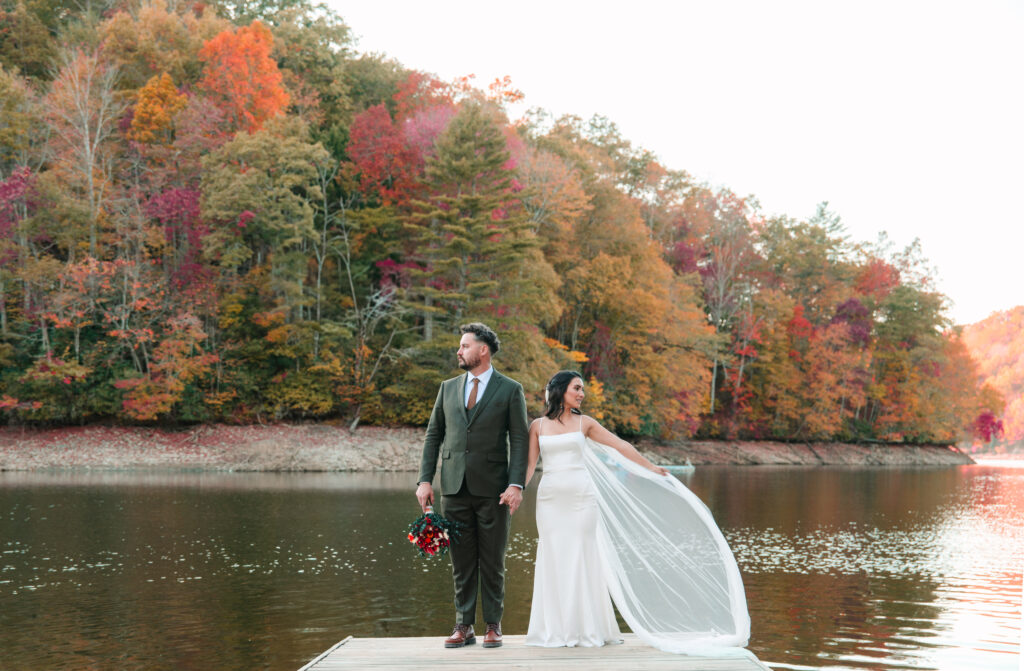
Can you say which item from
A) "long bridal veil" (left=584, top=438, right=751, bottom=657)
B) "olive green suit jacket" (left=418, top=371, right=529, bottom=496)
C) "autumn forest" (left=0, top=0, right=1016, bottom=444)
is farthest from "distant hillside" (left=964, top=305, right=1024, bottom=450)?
"olive green suit jacket" (left=418, top=371, right=529, bottom=496)

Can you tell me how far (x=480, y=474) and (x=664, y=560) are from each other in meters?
1.58

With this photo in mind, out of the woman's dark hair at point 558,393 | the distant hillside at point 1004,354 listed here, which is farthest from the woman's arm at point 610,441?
the distant hillside at point 1004,354

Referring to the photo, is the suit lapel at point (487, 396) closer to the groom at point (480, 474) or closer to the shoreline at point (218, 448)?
the groom at point (480, 474)

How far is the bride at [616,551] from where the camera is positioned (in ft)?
19.3

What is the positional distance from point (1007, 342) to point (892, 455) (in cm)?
2098

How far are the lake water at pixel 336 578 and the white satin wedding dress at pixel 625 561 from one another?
8.48 ft

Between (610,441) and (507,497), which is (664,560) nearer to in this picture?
(610,441)

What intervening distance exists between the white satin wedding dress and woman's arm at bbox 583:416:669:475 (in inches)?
2.3

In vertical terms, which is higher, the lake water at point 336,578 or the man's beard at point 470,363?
the man's beard at point 470,363

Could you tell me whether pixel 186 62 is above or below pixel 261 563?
above

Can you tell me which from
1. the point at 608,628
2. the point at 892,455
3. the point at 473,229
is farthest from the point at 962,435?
the point at 608,628

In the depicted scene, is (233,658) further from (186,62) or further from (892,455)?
(892,455)

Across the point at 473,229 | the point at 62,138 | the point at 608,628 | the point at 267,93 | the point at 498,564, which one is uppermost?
the point at 267,93

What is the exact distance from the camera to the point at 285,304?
34.0 m
